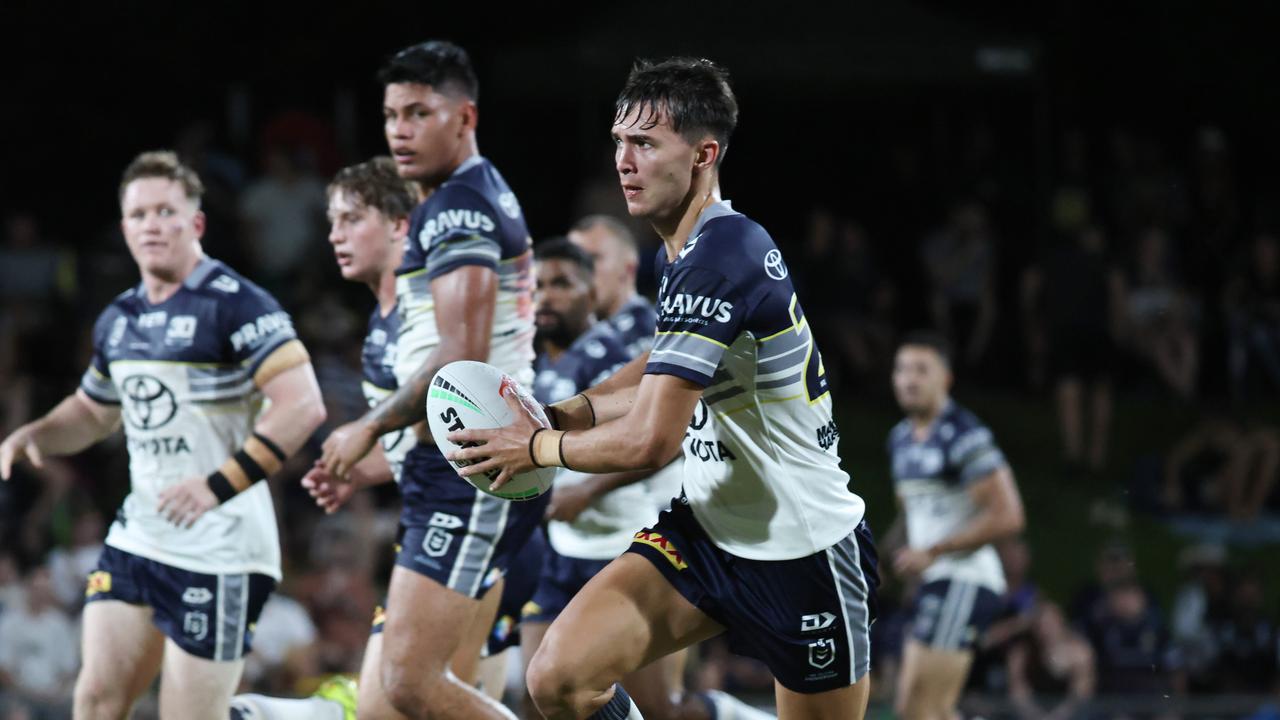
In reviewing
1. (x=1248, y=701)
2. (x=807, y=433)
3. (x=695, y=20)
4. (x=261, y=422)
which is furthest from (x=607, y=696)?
(x=695, y=20)

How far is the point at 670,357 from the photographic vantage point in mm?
4426

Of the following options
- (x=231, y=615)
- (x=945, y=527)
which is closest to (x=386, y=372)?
(x=231, y=615)

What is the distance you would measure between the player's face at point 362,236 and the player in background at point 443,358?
0.35 meters

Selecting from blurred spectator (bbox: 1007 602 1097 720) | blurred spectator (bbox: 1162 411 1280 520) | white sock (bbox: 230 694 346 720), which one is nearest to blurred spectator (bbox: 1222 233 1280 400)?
blurred spectator (bbox: 1162 411 1280 520)

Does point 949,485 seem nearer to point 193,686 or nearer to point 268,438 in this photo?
point 268,438

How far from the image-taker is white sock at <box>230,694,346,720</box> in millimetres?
6230

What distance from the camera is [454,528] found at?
5.73 m

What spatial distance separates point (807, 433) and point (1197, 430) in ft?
39.3

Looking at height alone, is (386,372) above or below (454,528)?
above

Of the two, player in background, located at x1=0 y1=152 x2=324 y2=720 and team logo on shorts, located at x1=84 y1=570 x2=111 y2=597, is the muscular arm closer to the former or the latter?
player in background, located at x1=0 y1=152 x2=324 y2=720

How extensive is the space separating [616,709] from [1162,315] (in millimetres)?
12301

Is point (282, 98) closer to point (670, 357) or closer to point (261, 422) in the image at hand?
point (261, 422)

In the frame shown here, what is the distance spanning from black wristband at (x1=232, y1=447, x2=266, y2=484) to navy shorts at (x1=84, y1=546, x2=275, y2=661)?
1.48ft

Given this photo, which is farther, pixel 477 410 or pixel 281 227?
pixel 281 227
